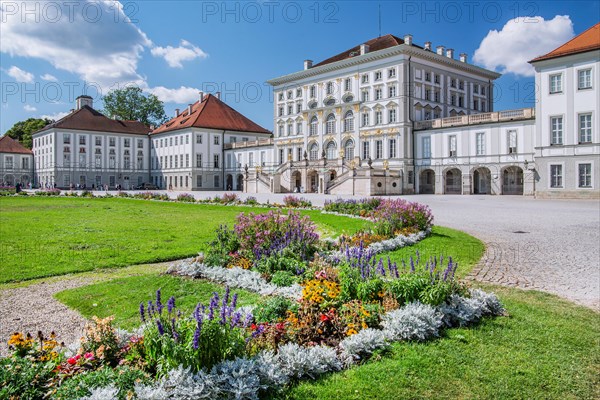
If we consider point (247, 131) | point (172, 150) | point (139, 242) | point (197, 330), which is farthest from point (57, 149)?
point (197, 330)

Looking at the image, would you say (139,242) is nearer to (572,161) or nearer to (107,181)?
(572,161)

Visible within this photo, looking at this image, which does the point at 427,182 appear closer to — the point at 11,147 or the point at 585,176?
the point at 585,176

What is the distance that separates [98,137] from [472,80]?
58677 millimetres

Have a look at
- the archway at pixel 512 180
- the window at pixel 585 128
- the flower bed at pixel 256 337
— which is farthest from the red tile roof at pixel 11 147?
the flower bed at pixel 256 337

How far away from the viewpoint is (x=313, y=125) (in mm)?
61281

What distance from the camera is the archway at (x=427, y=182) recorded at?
51875mm

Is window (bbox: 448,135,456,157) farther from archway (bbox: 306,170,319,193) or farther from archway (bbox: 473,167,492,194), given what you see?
archway (bbox: 306,170,319,193)

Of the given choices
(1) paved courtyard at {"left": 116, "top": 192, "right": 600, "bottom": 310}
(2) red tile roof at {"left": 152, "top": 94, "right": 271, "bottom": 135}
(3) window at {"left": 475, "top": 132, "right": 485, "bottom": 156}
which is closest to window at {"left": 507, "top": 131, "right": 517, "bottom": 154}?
(3) window at {"left": 475, "top": 132, "right": 485, "bottom": 156}

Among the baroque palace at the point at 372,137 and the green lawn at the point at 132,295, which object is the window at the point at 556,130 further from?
the green lawn at the point at 132,295

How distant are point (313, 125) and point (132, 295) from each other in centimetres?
5547

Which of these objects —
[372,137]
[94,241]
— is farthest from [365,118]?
[94,241]

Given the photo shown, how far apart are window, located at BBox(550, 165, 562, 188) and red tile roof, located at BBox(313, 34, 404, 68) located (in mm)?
24998

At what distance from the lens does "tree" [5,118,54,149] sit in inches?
3602

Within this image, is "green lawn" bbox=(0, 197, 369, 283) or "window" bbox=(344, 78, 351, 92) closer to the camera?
"green lawn" bbox=(0, 197, 369, 283)
